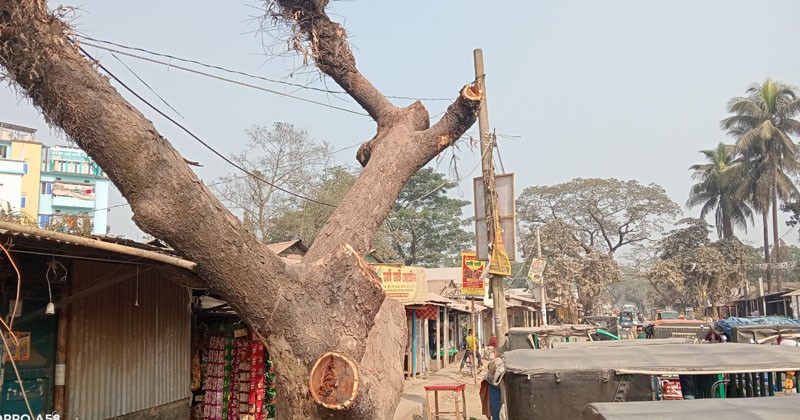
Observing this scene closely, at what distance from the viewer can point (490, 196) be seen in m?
10.9

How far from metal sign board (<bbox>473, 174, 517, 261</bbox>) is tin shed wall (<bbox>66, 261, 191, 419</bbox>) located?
523 cm

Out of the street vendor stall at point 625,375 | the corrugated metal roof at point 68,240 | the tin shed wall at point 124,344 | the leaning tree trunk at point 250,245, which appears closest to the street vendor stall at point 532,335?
the tin shed wall at point 124,344

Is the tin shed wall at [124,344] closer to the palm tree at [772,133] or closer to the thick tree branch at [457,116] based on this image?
the thick tree branch at [457,116]

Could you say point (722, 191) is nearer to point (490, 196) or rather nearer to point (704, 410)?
point (490, 196)

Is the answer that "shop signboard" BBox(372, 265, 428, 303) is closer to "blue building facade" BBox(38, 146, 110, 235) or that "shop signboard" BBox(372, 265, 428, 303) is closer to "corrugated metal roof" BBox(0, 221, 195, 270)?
"corrugated metal roof" BBox(0, 221, 195, 270)

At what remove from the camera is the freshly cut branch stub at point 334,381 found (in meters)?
4.07

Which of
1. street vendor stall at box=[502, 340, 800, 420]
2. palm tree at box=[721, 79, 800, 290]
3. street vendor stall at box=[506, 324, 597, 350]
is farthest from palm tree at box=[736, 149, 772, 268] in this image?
street vendor stall at box=[502, 340, 800, 420]

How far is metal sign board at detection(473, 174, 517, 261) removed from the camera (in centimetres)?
1097

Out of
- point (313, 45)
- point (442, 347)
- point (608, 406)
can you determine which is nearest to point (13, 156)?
point (442, 347)

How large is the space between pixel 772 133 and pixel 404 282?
31314 mm

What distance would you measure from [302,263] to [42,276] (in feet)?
12.8

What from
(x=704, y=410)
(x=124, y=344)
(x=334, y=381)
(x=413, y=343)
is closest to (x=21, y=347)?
(x=124, y=344)

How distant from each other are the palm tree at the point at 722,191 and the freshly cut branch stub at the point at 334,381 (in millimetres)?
41558

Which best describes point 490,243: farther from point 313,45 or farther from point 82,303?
point 82,303
